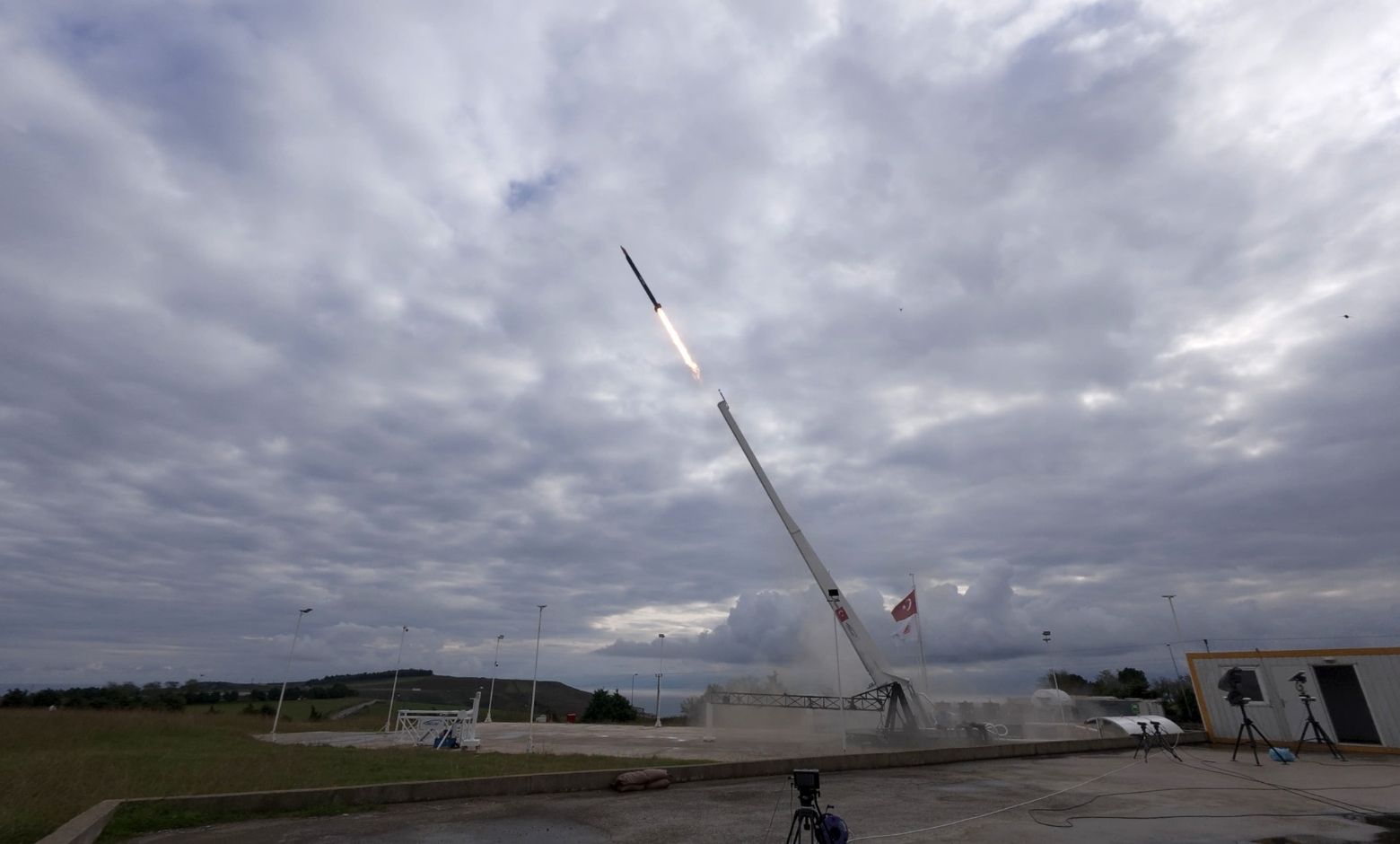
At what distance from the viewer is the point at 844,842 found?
8.09 m

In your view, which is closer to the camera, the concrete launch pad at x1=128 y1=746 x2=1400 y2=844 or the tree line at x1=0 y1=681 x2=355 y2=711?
the concrete launch pad at x1=128 y1=746 x2=1400 y2=844

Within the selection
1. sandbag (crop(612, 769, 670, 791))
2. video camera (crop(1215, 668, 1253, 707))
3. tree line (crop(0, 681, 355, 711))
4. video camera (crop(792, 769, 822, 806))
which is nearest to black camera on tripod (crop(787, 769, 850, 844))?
video camera (crop(792, 769, 822, 806))

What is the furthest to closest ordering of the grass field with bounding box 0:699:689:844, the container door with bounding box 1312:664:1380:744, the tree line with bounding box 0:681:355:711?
1. the tree line with bounding box 0:681:355:711
2. the container door with bounding box 1312:664:1380:744
3. the grass field with bounding box 0:699:689:844

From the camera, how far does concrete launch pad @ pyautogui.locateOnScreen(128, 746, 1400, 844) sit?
1159 cm

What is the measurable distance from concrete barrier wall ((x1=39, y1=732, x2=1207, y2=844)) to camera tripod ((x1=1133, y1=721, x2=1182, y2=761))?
23.8 ft

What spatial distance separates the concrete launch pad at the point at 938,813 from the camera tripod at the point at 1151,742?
14.9ft

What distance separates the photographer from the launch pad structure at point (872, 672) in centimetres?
3306

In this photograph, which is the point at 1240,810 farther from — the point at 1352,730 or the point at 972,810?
the point at 1352,730

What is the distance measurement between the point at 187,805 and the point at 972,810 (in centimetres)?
1504

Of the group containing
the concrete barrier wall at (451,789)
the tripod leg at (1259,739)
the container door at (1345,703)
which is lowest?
the concrete barrier wall at (451,789)

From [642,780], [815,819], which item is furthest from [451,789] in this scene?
[815,819]

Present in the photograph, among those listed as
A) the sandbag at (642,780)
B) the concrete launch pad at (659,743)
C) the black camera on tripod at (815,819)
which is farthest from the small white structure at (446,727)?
the black camera on tripod at (815,819)

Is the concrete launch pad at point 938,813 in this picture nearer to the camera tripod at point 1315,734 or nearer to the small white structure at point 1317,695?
the camera tripod at point 1315,734

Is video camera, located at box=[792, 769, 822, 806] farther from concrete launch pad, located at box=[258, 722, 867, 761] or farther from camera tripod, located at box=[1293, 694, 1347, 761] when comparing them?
camera tripod, located at box=[1293, 694, 1347, 761]
